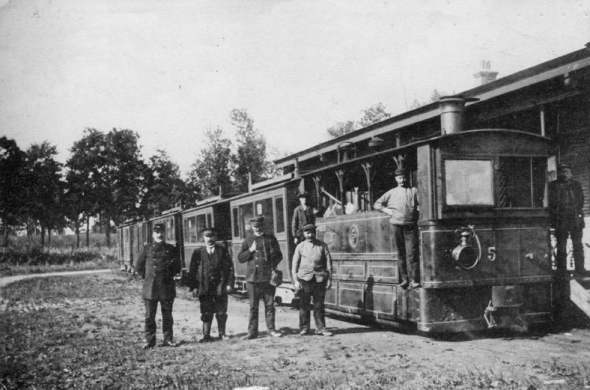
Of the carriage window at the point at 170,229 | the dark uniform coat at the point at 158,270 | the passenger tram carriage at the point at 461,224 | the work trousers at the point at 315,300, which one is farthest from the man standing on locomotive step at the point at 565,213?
the carriage window at the point at 170,229

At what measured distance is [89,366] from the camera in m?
6.58

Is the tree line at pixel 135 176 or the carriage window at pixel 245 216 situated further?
the tree line at pixel 135 176

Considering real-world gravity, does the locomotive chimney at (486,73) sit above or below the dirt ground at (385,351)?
above

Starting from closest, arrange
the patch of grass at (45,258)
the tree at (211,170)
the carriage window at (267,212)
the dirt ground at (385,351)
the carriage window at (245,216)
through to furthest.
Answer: the dirt ground at (385,351)
the carriage window at (267,212)
the carriage window at (245,216)
the patch of grass at (45,258)
the tree at (211,170)

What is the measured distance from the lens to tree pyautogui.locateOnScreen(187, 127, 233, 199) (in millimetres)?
42500

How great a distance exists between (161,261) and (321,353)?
278 cm

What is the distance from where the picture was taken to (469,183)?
303 inches

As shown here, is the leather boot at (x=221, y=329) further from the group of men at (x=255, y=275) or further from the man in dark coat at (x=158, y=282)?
the man in dark coat at (x=158, y=282)

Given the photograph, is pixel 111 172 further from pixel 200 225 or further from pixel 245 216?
→ pixel 245 216

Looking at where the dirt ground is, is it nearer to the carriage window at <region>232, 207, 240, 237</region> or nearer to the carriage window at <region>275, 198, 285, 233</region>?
the carriage window at <region>275, 198, 285, 233</region>

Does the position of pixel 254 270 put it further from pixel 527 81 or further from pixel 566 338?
pixel 527 81

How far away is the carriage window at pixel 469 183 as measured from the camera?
7562 mm

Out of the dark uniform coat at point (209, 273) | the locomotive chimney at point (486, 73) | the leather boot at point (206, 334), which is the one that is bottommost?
the leather boot at point (206, 334)

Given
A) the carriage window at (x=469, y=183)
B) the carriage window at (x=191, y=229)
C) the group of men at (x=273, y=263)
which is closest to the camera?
the carriage window at (x=469, y=183)
